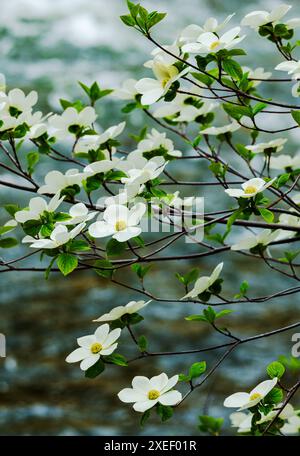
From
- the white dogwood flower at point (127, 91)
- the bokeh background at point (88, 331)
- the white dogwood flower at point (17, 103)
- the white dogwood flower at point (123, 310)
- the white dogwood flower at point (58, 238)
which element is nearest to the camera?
the white dogwood flower at point (58, 238)

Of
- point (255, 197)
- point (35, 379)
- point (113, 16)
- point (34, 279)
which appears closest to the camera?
point (255, 197)

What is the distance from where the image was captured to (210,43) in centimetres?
70

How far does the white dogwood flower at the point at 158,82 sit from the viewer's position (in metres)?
0.71

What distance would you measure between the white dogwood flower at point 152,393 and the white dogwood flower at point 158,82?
28 cm

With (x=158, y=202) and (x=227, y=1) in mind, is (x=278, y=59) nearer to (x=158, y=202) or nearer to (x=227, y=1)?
(x=227, y=1)

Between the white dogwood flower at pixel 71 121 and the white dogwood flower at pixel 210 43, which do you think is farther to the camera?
the white dogwood flower at pixel 71 121

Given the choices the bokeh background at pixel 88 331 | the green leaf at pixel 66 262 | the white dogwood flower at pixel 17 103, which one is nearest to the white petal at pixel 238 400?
the green leaf at pixel 66 262

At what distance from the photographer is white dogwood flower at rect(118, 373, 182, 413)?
2.21 feet

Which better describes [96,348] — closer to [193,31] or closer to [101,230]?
[101,230]

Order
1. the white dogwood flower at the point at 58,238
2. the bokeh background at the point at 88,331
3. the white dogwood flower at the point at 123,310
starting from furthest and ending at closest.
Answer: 1. the bokeh background at the point at 88,331
2. the white dogwood flower at the point at 123,310
3. the white dogwood flower at the point at 58,238

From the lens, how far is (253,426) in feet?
2.32

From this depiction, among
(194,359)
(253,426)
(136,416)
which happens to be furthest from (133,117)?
(253,426)

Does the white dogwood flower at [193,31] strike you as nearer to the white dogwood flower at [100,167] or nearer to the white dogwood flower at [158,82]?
the white dogwood flower at [158,82]

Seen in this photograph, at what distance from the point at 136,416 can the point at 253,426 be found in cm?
114
